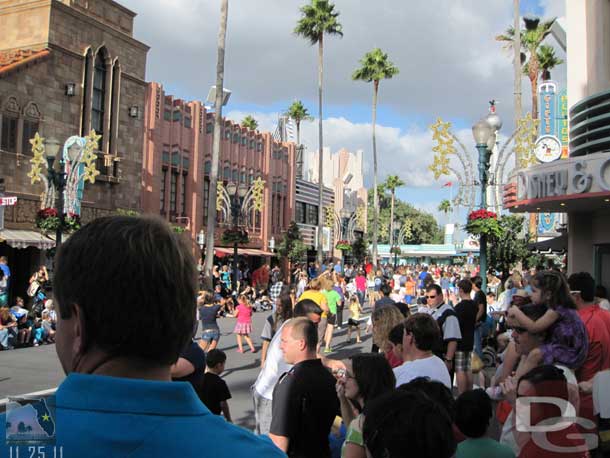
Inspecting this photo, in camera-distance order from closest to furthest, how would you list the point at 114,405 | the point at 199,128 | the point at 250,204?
the point at 114,405
the point at 199,128
the point at 250,204

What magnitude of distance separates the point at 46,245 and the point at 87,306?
22909 millimetres

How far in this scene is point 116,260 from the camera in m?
1.42

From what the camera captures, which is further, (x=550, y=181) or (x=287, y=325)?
(x=550, y=181)

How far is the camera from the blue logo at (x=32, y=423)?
4.08 feet

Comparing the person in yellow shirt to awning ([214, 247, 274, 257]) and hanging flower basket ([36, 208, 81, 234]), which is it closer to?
hanging flower basket ([36, 208, 81, 234])

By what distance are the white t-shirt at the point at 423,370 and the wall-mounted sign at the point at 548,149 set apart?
9967mm

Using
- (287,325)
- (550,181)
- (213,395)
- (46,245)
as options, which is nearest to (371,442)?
(287,325)

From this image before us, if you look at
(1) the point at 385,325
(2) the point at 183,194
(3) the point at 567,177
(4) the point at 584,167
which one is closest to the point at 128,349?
(1) the point at 385,325

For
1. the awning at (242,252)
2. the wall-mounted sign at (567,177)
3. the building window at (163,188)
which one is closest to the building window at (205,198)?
the awning at (242,252)

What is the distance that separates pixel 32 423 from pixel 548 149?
13792 millimetres

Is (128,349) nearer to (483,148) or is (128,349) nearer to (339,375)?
(339,375)

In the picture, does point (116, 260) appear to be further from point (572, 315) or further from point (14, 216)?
point (14, 216)

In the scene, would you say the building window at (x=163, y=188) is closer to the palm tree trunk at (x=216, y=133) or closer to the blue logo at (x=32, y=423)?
the palm tree trunk at (x=216, y=133)
